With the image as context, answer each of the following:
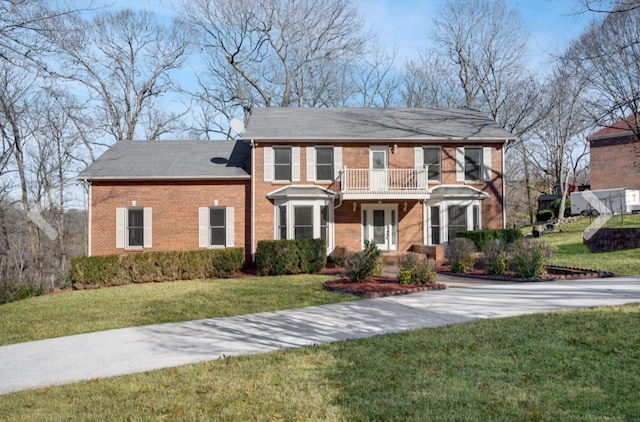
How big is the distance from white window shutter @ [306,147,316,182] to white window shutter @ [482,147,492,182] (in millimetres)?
7449

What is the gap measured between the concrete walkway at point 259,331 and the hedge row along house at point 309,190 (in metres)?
9.20

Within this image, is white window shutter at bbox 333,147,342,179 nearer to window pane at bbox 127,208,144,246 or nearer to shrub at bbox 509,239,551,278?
window pane at bbox 127,208,144,246

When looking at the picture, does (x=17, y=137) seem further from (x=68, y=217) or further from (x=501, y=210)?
(x=501, y=210)

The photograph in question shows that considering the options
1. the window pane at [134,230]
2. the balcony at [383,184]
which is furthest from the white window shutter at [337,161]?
the window pane at [134,230]

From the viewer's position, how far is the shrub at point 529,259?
42.1 ft

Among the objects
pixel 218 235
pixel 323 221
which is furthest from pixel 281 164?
pixel 218 235

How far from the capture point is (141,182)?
19.8 m

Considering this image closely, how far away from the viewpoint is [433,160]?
20812 millimetres

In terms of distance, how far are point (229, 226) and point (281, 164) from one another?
338 centimetres

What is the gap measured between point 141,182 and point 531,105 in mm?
26682

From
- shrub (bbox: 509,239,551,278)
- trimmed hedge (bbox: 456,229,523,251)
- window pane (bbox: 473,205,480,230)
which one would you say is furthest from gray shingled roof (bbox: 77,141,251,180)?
shrub (bbox: 509,239,551,278)

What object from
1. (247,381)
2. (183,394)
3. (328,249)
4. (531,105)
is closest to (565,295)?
(247,381)

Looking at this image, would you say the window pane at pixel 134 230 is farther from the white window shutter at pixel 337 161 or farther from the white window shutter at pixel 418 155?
the white window shutter at pixel 418 155

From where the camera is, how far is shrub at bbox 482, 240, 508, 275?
13719 mm
